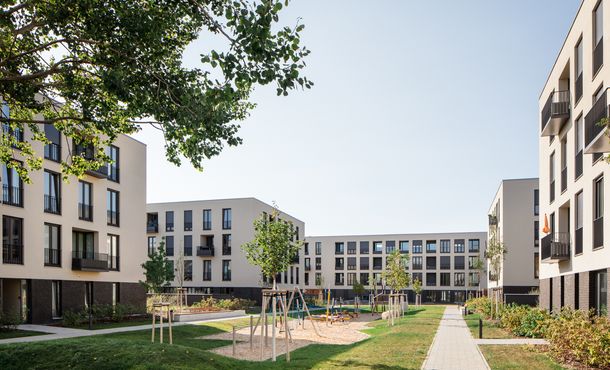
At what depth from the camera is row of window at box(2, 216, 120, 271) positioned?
26.1 meters

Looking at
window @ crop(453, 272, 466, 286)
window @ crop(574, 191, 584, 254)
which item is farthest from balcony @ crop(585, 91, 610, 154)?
window @ crop(453, 272, 466, 286)

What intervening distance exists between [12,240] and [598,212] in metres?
25.1

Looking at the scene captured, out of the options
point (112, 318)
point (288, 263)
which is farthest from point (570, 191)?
point (112, 318)

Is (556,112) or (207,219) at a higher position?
(556,112)

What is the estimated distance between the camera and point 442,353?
56.2ft

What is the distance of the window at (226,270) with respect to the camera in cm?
5641

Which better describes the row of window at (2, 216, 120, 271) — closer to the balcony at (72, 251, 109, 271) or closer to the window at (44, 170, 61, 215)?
the balcony at (72, 251, 109, 271)

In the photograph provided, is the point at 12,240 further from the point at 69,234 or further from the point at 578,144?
the point at 578,144

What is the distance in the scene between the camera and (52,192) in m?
29.4

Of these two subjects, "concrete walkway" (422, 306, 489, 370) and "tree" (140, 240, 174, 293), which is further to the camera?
"tree" (140, 240, 174, 293)

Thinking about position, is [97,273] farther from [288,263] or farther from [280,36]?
[280,36]

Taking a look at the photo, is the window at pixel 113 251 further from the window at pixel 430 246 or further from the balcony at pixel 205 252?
the window at pixel 430 246

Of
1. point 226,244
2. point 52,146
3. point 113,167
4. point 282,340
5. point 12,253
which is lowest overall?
point 282,340

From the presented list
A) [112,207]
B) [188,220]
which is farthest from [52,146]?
[188,220]
